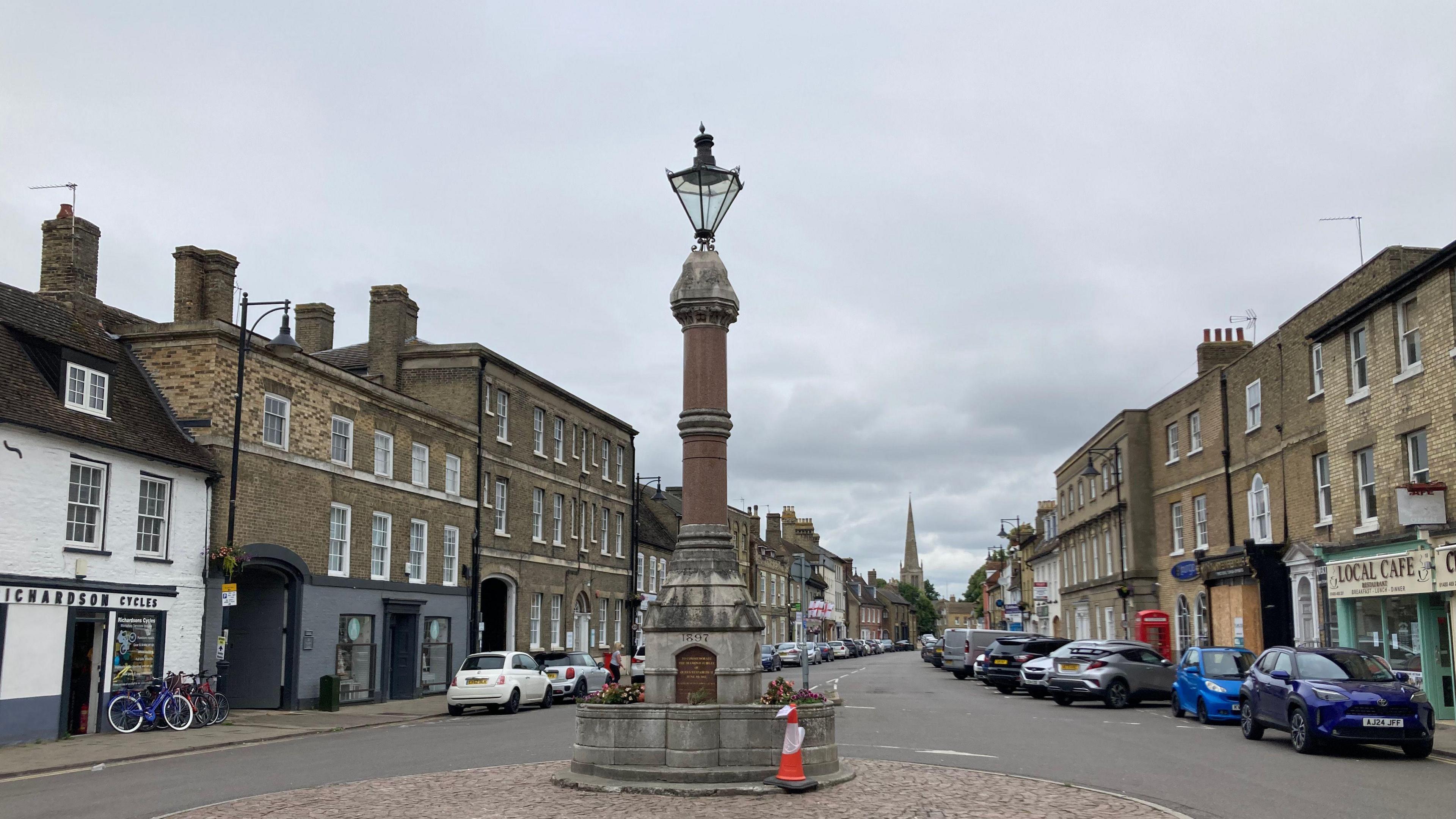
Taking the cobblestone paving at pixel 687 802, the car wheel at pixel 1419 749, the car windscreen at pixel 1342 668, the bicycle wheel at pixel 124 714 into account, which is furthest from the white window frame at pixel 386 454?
the car wheel at pixel 1419 749

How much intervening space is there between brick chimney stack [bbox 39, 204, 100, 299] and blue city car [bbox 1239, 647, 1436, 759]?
2343cm

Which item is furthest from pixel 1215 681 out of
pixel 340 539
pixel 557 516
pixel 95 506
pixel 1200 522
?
pixel 557 516

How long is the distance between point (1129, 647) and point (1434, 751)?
11568 millimetres

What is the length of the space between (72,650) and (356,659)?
942cm

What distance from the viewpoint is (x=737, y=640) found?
12984 millimetres

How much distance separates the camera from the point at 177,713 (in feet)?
70.1

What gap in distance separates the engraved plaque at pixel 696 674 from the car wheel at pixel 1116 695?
16678 mm

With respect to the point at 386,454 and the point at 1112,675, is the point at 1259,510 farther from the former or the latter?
the point at 386,454

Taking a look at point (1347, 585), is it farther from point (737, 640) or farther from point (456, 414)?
point (456, 414)

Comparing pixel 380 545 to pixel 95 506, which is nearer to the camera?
pixel 95 506

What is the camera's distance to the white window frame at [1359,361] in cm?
2375

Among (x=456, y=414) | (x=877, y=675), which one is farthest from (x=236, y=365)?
(x=877, y=675)

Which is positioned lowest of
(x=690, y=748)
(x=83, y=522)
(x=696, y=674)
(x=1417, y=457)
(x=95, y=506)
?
(x=690, y=748)

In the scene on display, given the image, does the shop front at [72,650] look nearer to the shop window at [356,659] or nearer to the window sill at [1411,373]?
the shop window at [356,659]
